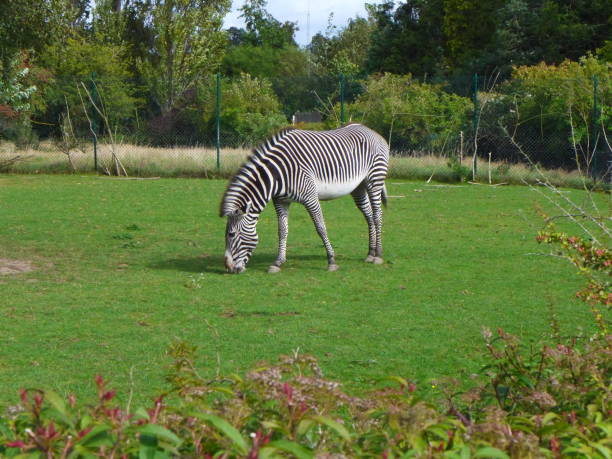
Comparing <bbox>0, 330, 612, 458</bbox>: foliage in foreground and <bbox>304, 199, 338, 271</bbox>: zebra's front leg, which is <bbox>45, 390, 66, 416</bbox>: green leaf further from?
<bbox>304, 199, 338, 271</bbox>: zebra's front leg

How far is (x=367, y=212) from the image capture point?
11.0 meters

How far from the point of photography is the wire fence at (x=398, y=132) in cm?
2197

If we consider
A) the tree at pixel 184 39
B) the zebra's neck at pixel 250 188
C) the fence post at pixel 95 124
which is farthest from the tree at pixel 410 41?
the zebra's neck at pixel 250 188

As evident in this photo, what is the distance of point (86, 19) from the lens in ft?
174

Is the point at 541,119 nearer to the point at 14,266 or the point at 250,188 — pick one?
the point at 250,188

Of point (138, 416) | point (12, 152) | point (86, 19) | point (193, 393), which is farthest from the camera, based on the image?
point (86, 19)

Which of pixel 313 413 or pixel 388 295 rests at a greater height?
pixel 313 413

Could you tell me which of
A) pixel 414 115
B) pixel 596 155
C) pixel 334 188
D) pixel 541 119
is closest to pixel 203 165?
pixel 414 115

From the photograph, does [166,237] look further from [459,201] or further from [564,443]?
[564,443]

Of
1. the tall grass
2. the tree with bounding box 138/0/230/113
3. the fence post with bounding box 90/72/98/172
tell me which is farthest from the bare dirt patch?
the tree with bounding box 138/0/230/113

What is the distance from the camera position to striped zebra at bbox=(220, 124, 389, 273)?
976 cm

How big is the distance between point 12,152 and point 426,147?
12209 mm

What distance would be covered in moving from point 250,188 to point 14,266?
2.91 m

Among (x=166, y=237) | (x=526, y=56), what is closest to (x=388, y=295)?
(x=166, y=237)
